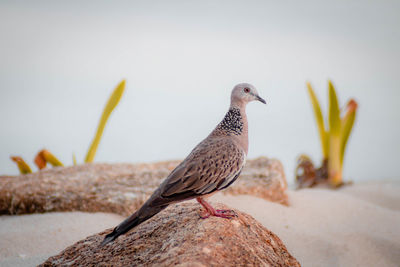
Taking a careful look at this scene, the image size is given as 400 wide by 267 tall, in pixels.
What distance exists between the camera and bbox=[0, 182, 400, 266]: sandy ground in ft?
17.8

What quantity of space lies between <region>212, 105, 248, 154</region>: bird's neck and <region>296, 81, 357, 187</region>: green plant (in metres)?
4.83

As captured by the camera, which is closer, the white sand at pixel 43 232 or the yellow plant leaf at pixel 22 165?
the white sand at pixel 43 232

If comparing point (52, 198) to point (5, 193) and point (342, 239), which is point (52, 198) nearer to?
point (5, 193)

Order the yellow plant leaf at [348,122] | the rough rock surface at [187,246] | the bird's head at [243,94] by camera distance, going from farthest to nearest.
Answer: the yellow plant leaf at [348,122]
the bird's head at [243,94]
the rough rock surface at [187,246]

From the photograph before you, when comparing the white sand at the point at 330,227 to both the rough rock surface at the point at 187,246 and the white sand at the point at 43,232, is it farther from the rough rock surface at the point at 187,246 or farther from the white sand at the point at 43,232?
the white sand at the point at 43,232

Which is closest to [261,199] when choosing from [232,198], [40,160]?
[232,198]

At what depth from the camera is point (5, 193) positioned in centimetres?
672

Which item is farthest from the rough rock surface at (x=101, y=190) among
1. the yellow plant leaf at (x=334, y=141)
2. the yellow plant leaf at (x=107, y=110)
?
the yellow plant leaf at (x=334, y=141)

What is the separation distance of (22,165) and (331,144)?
630 centimetres

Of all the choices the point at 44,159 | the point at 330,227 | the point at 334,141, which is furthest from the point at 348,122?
the point at 44,159

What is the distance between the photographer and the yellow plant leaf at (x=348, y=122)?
9125 millimetres

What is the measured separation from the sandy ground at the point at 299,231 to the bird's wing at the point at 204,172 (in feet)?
6.39

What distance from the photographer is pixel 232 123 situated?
4387mm

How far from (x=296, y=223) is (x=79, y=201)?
Answer: 10.3ft
